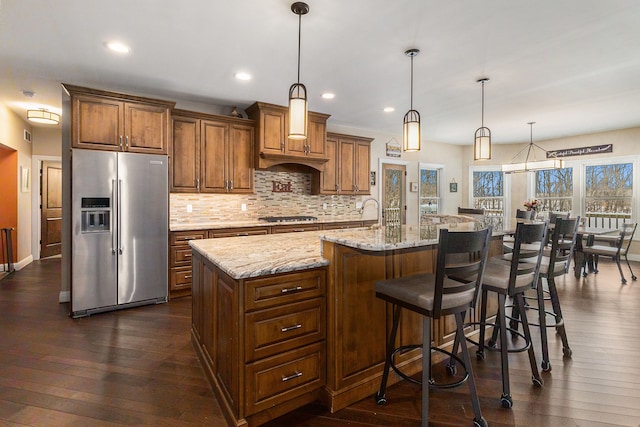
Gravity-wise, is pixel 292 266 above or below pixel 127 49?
below

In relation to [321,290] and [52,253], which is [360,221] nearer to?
[321,290]

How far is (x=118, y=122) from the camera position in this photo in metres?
3.70

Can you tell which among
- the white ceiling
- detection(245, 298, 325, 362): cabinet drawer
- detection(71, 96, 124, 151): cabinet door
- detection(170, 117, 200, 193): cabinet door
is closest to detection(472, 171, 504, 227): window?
the white ceiling

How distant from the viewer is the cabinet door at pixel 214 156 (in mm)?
4469

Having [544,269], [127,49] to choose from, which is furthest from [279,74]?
[544,269]

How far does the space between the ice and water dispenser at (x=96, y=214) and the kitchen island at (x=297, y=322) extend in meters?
1.99

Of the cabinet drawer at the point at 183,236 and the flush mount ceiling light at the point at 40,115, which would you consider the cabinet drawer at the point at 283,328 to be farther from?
the flush mount ceiling light at the point at 40,115

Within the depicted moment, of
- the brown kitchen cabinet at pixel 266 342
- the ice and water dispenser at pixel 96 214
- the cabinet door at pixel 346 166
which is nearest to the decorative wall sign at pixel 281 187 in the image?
the cabinet door at pixel 346 166

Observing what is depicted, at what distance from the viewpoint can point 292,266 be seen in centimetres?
182

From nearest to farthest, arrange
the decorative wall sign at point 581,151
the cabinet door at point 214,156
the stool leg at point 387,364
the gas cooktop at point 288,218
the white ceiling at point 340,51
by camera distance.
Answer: the stool leg at point 387,364 → the white ceiling at point 340,51 → the cabinet door at point 214,156 → the gas cooktop at point 288,218 → the decorative wall sign at point 581,151

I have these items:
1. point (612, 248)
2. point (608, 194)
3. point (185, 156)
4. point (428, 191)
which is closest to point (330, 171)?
point (185, 156)

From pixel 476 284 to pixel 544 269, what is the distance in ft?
3.88

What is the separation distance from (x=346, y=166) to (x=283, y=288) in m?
4.26

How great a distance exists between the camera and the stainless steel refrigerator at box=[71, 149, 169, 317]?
349 centimetres
